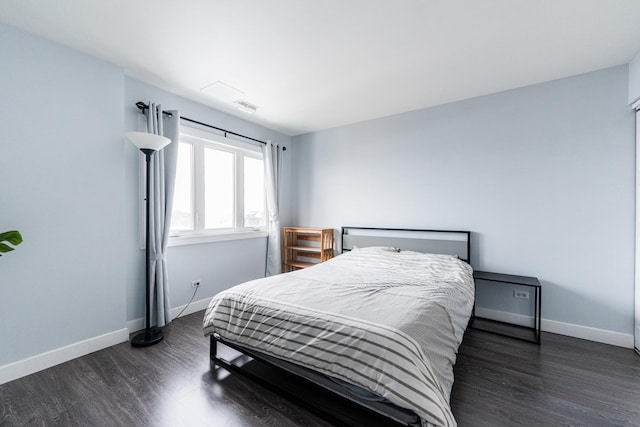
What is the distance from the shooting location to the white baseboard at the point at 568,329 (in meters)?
2.42

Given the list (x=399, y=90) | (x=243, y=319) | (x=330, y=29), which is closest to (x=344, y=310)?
(x=243, y=319)

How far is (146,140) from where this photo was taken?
7.71 feet

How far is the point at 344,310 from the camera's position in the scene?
164cm

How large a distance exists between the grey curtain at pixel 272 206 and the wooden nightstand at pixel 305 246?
0.67 feet

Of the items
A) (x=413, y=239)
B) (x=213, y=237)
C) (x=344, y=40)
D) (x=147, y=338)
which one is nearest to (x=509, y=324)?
(x=413, y=239)

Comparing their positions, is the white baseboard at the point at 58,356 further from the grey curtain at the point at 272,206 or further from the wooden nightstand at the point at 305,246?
the wooden nightstand at the point at 305,246

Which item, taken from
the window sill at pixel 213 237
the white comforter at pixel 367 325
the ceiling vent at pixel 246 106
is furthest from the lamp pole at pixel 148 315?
the ceiling vent at pixel 246 106

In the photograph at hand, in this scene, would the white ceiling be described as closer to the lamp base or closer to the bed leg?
the bed leg

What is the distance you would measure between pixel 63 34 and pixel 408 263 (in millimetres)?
3601

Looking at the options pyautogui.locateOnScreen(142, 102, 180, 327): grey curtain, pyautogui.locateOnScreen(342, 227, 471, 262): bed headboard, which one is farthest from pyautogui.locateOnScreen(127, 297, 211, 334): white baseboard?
pyautogui.locateOnScreen(342, 227, 471, 262): bed headboard

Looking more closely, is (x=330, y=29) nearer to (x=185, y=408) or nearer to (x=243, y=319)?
(x=243, y=319)

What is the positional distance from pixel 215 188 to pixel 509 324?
3.85 metres

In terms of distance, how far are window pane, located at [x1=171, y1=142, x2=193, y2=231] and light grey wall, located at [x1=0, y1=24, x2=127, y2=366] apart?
24.8 inches

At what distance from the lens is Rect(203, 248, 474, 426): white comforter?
1277 millimetres
